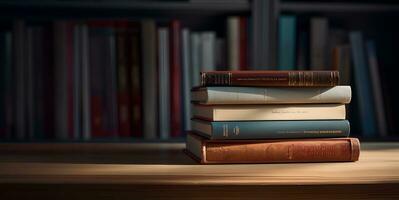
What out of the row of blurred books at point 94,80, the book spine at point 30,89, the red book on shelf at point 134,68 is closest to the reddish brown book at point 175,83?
the row of blurred books at point 94,80

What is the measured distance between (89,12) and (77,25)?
16 cm

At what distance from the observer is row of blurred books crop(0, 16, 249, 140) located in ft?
5.41

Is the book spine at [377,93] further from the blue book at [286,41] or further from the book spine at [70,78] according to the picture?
the book spine at [70,78]

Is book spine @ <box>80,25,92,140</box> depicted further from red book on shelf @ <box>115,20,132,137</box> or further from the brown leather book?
the brown leather book

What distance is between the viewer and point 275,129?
2.64ft

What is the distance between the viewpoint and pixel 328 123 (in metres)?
0.83

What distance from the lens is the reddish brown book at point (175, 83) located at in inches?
66.2

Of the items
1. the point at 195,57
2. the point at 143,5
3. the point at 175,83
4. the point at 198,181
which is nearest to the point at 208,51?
the point at 195,57

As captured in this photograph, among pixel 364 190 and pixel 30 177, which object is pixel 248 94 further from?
pixel 30 177

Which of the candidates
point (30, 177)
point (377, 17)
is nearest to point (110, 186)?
point (30, 177)

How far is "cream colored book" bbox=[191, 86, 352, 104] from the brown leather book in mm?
66

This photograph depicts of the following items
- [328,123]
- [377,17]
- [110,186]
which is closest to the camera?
[110,186]

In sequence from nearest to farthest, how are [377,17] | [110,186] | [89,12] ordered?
[110,186] < [89,12] < [377,17]

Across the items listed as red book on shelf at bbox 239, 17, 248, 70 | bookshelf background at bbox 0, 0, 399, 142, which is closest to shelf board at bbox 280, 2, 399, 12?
bookshelf background at bbox 0, 0, 399, 142
